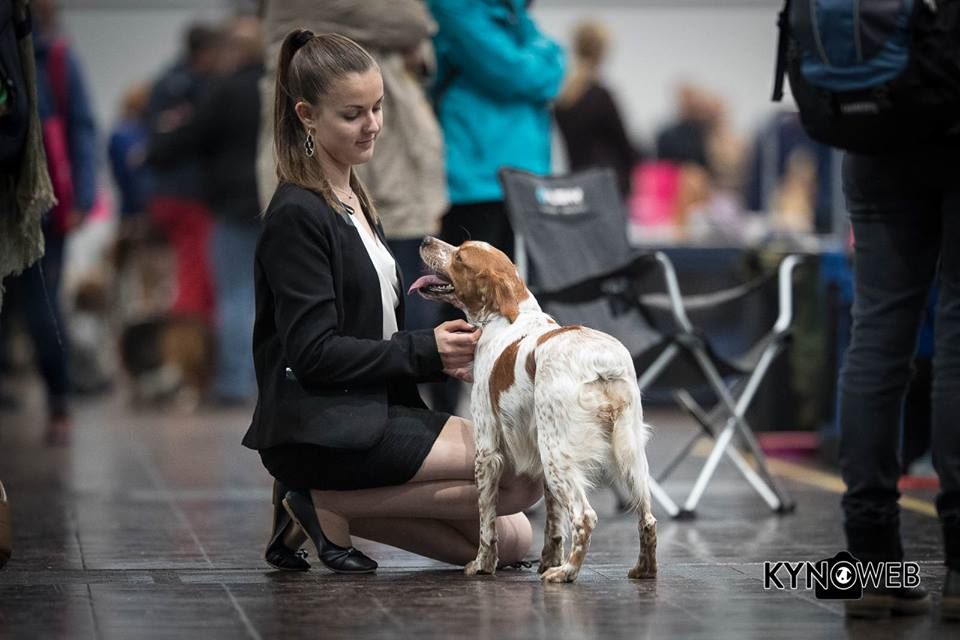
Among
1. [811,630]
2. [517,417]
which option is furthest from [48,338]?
[811,630]

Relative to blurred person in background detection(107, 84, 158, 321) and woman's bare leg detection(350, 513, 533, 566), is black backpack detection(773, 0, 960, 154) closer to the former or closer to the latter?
woman's bare leg detection(350, 513, 533, 566)

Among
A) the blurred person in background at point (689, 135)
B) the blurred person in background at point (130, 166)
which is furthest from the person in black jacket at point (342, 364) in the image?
the blurred person in background at point (689, 135)

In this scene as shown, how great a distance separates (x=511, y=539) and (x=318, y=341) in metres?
0.76

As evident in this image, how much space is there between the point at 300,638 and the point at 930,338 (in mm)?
3789

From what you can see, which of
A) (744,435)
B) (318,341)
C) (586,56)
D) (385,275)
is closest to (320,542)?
(318,341)

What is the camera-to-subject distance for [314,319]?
4.05 m

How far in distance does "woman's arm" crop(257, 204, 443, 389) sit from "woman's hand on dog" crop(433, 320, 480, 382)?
5 cm

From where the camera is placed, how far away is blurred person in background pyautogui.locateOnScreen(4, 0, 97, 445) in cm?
818

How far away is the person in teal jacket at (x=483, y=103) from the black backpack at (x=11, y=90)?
2023mm

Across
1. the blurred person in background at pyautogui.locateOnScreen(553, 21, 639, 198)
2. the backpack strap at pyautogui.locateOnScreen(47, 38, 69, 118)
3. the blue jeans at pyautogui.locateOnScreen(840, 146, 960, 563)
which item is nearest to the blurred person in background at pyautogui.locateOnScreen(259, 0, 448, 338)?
the blue jeans at pyautogui.locateOnScreen(840, 146, 960, 563)

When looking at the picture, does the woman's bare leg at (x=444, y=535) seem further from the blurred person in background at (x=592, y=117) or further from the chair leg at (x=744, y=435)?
the blurred person in background at (x=592, y=117)

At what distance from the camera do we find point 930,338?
644cm

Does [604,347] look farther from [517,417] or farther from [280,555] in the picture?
[280,555]

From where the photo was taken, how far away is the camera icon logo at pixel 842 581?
371cm
